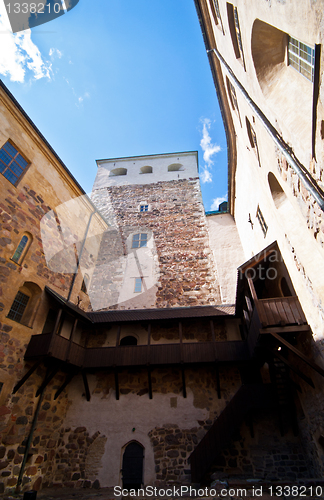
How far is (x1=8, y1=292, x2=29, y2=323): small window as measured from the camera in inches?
324

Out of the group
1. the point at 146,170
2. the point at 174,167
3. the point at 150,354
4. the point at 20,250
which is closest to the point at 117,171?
the point at 146,170

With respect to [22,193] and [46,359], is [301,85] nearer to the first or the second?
[22,193]

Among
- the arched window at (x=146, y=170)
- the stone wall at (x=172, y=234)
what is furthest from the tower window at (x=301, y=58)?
the arched window at (x=146, y=170)

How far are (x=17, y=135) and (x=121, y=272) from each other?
7.76m

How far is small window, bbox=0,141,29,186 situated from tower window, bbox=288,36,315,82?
915 cm

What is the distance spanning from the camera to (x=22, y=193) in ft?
31.3

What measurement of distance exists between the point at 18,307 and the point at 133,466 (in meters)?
6.25

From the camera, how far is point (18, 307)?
27.9 ft

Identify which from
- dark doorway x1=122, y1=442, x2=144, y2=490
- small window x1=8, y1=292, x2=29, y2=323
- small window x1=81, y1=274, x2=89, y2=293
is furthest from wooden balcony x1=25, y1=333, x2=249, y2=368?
small window x1=81, y1=274, x2=89, y2=293

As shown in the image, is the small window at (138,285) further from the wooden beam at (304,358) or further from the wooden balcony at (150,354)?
the wooden beam at (304,358)

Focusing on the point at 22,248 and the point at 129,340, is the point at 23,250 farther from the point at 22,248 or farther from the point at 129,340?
the point at 129,340

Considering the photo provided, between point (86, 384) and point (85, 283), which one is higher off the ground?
point (85, 283)

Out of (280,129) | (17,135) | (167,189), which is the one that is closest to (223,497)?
Answer: (280,129)

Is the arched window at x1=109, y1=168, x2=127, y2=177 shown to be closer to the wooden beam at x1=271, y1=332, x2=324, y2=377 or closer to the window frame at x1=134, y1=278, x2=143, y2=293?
the window frame at x1=134, y1=278, x2=143, y2=293
